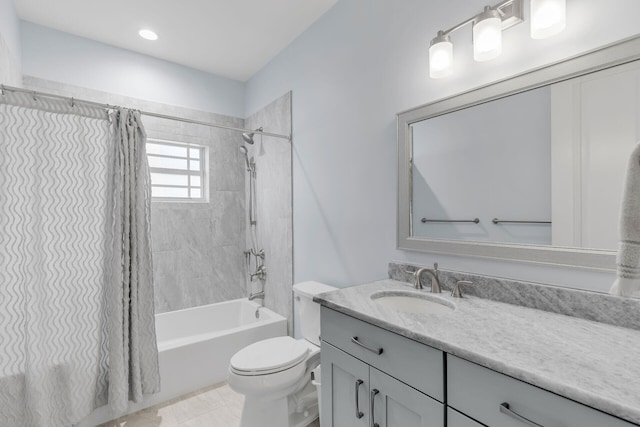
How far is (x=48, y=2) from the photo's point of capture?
2043 mm

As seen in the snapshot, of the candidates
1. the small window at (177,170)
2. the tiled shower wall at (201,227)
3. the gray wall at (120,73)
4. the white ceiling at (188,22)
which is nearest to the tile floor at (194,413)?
the tiled shower wall at (201,227)

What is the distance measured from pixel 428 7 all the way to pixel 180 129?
2.37 meters

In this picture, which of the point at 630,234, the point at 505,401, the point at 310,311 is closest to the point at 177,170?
the point at 310,311

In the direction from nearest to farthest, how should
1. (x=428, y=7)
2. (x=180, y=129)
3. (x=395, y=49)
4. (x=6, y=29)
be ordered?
(x=428, y=7)
(x=395, y=49)
(x=6, y=29)
(x=180, y=129)

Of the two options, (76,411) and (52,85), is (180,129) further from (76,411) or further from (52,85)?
(76,411)

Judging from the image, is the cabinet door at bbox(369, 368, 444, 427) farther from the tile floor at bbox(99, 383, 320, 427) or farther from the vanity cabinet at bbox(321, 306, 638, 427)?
the tile floor at bbox(99, 383, 320, 427)

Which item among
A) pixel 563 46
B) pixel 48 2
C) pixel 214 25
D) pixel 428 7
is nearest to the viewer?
pixel 563 46

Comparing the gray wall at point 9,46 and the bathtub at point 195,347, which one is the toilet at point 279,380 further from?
the gray wall at point 9,46

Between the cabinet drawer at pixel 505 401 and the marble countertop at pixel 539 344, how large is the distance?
0.03 metres

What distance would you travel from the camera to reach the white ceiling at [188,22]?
208 centimetres

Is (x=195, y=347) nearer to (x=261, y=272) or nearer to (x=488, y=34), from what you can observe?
(x=261, y=272)

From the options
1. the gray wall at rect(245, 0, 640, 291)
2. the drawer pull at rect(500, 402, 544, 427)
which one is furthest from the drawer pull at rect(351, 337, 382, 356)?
the gray wall at rect(245, 0, 640, 291)

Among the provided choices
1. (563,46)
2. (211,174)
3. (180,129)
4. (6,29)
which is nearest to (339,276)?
(563,46)

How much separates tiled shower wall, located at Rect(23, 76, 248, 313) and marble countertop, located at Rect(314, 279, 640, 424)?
7.19 ft
